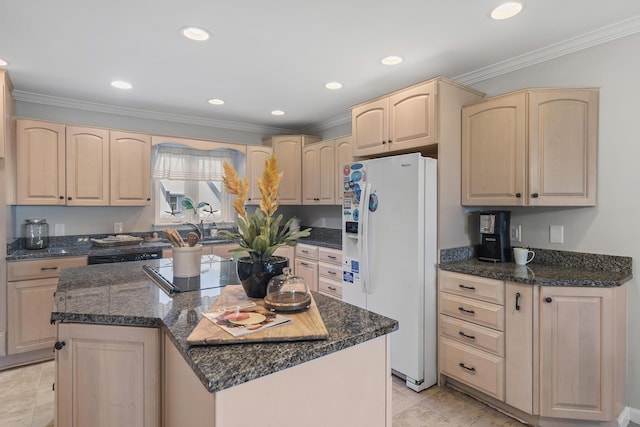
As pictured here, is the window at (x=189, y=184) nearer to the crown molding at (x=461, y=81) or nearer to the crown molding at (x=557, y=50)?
the crown molding at (x=461, y=81)

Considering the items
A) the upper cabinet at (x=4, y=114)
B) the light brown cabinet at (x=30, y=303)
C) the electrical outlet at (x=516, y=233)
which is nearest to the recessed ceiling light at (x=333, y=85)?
the electrical outlet at (x=516, y=233)

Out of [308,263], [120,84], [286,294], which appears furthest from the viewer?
[308,263]

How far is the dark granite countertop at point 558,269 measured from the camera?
1.99 meters

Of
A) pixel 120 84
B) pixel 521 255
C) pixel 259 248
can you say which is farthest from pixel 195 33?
pixel 521 255

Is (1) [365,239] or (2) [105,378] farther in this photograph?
(1) [365,239]

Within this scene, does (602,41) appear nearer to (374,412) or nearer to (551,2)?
(551,2)

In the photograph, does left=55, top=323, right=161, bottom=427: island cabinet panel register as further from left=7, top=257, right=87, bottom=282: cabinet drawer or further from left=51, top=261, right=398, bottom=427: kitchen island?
left=7, top=257, right=87, bottom=282: cabinet drawer

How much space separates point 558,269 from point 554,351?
0.56m

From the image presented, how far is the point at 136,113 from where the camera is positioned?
3885mm

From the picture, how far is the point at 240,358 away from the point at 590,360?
209 centimetres

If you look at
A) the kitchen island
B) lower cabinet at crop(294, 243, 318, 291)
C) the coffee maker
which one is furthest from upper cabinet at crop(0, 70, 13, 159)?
the coffee maker

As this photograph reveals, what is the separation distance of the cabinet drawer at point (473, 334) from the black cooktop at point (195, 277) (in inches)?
61.8

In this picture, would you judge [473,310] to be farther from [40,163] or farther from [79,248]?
[40,163]

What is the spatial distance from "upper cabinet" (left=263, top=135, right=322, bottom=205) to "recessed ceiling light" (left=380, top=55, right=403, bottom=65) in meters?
1.97
